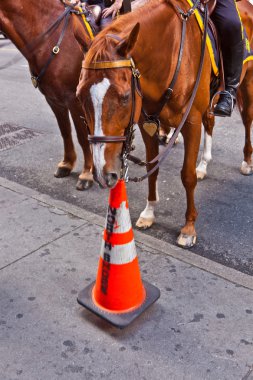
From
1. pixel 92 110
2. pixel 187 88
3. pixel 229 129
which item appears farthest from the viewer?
pixel 229 129

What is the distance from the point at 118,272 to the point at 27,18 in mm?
2753

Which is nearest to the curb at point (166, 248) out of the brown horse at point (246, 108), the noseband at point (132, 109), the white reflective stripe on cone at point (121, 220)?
the white reflective stripe on cone at point (121, 220)

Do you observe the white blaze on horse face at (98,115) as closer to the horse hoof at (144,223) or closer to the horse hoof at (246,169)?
the horse hoof at (144,223)

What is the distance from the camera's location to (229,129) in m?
6.68

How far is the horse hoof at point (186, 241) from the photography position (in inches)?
150

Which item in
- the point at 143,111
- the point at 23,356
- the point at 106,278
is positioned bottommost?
the point at 23,356

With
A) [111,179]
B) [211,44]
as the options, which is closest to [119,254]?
[111,179]

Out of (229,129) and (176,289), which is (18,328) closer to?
(176,289)

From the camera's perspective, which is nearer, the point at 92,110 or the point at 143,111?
the point at 92,110

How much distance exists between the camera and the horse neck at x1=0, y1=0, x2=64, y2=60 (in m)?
4.07

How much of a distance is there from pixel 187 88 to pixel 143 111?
0.38 m

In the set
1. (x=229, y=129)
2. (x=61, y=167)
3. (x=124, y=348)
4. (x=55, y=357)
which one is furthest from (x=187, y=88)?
(x=229, y=129)

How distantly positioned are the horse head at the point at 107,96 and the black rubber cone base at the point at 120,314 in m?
0.97

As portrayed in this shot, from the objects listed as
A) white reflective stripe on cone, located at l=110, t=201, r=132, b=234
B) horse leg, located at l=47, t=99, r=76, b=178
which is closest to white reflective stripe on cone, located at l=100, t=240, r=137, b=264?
white reflective stripe on cone, located at l=110, t=201, r=132, b=234
